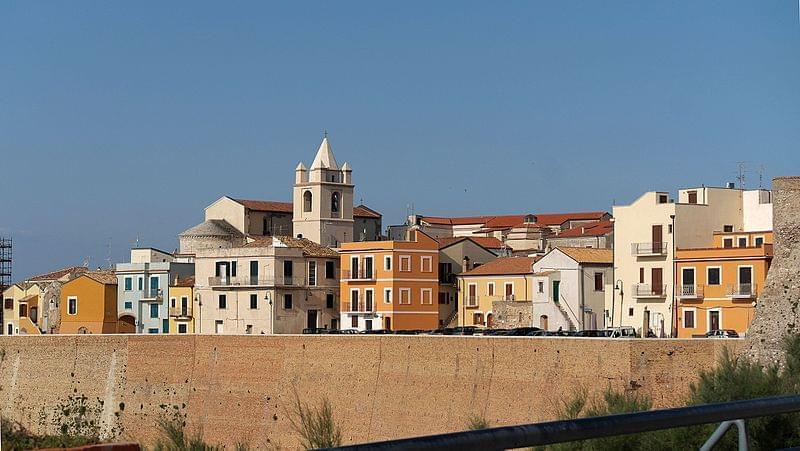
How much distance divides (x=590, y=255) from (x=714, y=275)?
27.6 feet

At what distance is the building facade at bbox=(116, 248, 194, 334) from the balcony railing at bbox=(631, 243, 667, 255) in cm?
2490

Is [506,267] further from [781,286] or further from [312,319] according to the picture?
[781,286]

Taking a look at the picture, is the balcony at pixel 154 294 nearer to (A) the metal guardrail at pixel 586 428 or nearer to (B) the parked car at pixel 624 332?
(B) the parked car at pixel 624 332

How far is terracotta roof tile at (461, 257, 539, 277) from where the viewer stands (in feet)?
174

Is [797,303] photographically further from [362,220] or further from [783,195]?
[362,220]

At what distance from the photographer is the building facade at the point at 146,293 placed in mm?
61344

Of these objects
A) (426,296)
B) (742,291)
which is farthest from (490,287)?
(742,291)

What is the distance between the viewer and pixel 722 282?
41312mm

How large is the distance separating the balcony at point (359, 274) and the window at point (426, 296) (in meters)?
2.26

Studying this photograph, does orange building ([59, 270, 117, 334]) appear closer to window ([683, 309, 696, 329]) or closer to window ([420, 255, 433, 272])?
window ([420, 255, 433, 272])

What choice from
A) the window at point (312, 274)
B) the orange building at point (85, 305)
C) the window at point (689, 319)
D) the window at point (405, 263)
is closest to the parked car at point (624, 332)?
the window at point (689, 319)

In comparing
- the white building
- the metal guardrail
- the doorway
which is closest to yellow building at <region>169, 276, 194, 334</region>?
the doorway

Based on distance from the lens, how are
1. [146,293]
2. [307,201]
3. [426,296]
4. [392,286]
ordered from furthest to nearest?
1. [307,201]
2. [146,293]
3. [426,296]
4. [392,286]

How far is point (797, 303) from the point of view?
2630cm
